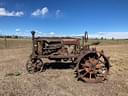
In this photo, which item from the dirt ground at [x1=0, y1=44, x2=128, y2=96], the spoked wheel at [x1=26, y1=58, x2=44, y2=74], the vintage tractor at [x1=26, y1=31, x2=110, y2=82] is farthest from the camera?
the spoked wheel at [x1=26, y1=58, x2=44, y2=74]

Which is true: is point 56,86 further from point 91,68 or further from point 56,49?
point 56,49

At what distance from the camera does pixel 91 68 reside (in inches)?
339

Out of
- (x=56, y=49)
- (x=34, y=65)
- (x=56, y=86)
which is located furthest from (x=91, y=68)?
(x=34, y=65)

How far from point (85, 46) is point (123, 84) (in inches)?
104

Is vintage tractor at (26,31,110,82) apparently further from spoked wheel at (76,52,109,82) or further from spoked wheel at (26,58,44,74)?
spoked wheel at (76,52,109,82)

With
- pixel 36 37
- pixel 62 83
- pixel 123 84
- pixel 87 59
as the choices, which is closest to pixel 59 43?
pixel 36 37

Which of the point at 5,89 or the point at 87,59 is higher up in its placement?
the point at 87,59

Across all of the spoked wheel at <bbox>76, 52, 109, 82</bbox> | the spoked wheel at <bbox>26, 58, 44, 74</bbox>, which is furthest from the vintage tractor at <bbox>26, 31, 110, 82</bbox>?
the spoked wheel at <bbox>76, 52, 109, 82</bbox>

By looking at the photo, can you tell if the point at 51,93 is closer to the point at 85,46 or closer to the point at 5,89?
the point at 5,89

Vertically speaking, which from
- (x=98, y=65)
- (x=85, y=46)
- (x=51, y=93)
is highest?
(x=85, y=46)

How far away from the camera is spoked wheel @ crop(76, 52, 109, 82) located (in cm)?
852

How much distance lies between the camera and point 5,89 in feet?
23.5

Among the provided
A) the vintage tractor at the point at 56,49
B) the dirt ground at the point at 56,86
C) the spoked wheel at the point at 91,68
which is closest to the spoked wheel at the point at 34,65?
the vintage tractor at the point at 56,49

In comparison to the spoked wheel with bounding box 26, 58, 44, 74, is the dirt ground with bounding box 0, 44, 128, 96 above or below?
below
